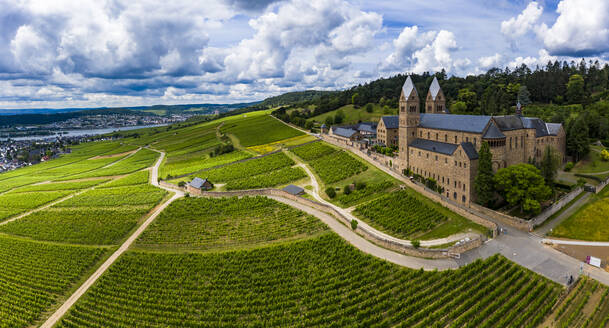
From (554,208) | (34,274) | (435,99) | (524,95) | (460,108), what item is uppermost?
(524,95)

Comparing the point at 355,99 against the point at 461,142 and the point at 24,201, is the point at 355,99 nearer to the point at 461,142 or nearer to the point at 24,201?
the point at 461,142

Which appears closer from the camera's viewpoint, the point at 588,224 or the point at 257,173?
the point at 588,224

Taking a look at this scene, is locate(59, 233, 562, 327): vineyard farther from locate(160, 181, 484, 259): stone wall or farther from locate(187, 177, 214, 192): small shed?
locate(187, 177, 214, 192): small shed

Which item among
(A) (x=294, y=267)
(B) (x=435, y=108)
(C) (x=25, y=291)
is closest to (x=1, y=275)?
(C) (x=25, y=291)

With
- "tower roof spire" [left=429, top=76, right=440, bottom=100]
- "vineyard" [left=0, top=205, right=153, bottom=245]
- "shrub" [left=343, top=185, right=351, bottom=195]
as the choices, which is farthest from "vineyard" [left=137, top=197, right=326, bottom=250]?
"tower roof spire" [left=429, top=76, right=440, bottom=100]

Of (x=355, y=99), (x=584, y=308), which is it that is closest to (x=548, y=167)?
(x=584, y=308)

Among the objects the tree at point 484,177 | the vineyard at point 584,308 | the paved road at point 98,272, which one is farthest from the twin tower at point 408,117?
the paved road at point 98,272

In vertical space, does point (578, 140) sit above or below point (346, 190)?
above
